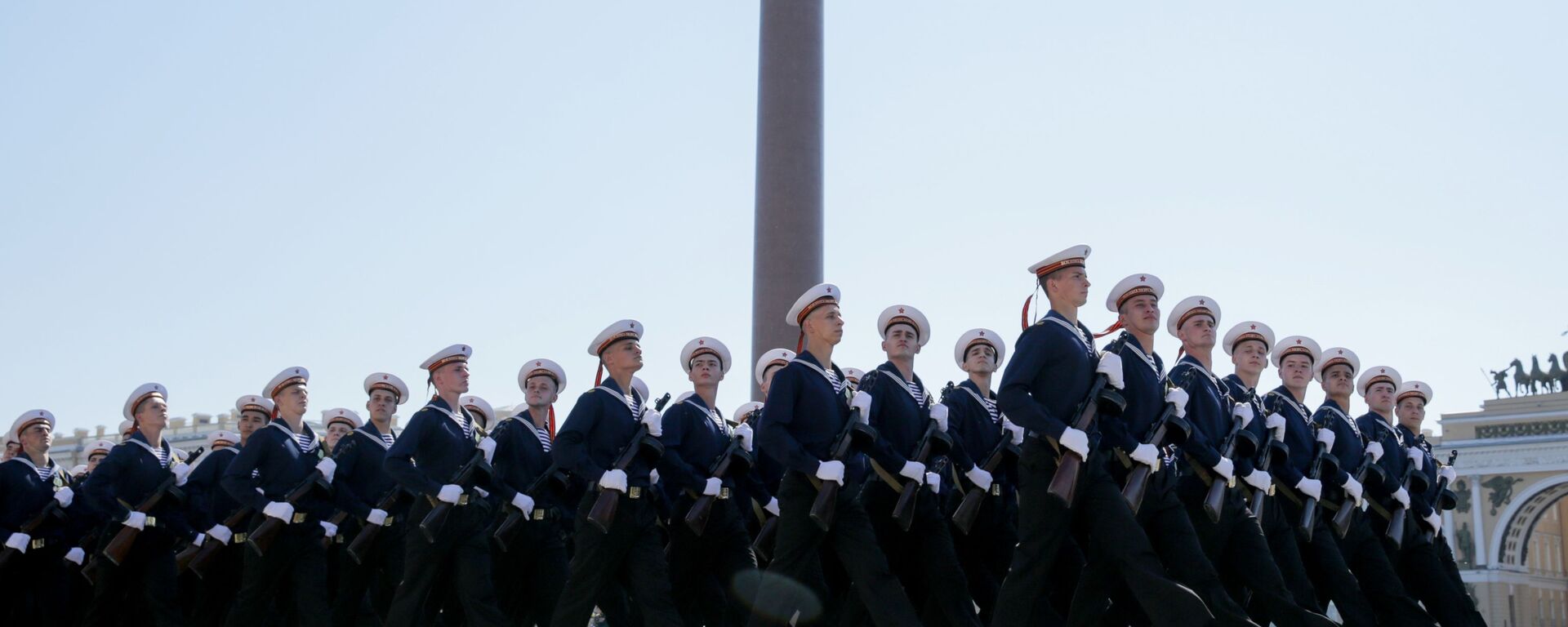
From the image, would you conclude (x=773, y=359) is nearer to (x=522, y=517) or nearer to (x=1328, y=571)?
(x=522, y=517)

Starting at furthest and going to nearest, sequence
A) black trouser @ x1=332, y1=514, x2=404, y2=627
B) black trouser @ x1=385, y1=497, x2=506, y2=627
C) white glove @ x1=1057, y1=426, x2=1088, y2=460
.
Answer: black trouser @ x1=332, y1=514, x2=404, y2=627 → black trouser @ x1=385, y1=497, x2=506, y2=627 → white glove @ x1=1057, y1=426, x2=1088, y2=460

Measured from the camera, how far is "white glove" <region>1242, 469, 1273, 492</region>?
8.99 meters

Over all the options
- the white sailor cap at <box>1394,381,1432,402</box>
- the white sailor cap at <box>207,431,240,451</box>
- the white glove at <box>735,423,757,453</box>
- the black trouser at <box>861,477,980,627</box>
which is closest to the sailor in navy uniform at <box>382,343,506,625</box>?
the white glove at <box>735,423,757,453</box>

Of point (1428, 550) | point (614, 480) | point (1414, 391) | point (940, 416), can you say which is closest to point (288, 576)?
point (614, 480)

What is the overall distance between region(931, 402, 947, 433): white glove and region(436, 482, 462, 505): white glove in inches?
114

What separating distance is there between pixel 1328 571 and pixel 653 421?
412cm

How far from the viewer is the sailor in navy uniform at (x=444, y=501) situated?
9578 millimetres

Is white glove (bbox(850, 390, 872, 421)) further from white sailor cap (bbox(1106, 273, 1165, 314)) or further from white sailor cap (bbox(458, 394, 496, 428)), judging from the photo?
white sailor cap (bbox(458, 394, 496, 428))

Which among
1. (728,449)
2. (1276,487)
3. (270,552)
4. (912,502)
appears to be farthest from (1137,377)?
(270,552)

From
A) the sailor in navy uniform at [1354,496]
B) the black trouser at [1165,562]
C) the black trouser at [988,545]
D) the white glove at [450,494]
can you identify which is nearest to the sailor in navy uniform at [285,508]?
the white glove at [450,494]

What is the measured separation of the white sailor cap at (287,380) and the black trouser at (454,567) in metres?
2.02

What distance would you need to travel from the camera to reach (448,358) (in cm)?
1042

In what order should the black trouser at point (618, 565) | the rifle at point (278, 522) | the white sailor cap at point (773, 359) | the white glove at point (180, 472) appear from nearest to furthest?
the black trouser at point (618, 565)
the rifle at point (278, 522)
the white sailor cap at point (773, 359)
the white glove at point (180, 472)

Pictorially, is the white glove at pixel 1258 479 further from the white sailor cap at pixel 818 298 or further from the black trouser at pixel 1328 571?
the white sailor cap at pixel 818 298
